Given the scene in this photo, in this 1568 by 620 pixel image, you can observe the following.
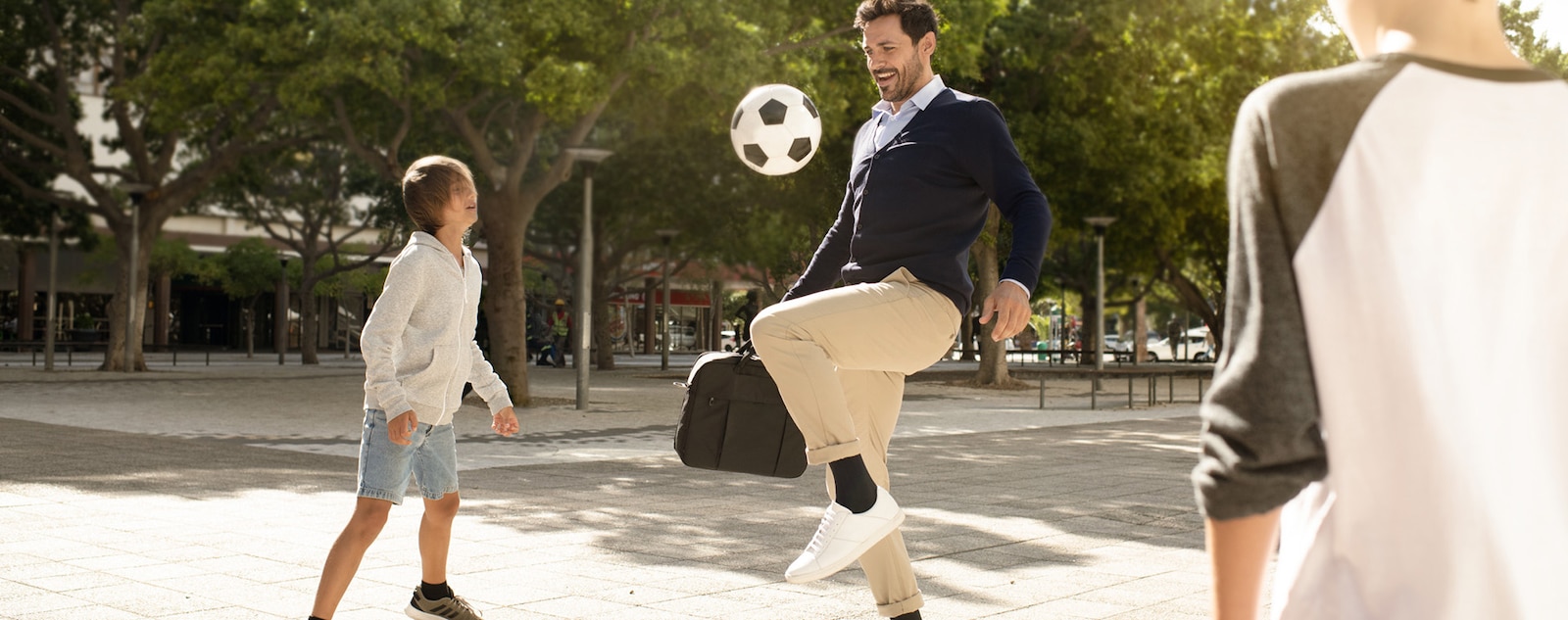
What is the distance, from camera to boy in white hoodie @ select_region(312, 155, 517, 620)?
12.7ft

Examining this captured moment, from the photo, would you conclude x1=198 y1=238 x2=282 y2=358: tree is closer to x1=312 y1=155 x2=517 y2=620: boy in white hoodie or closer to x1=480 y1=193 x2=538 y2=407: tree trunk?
x1=480 y1=193 x2=538 y2=407: tree trunk

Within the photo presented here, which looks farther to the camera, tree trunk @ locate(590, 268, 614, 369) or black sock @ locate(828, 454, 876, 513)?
tree trunk @ locate(590, 268, 614, 369)

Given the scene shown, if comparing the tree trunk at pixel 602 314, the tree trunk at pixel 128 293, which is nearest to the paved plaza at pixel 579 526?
the tree trunk at pixel 128 293

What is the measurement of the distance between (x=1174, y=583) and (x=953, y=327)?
243 centimetres

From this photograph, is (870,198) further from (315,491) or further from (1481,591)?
(315,491)

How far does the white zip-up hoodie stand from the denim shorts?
0.05m

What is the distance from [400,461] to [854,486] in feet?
4.49

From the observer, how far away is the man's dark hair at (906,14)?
365 centimetres

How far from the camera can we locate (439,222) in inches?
161

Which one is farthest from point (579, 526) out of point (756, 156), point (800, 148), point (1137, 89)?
point (1137, 89)

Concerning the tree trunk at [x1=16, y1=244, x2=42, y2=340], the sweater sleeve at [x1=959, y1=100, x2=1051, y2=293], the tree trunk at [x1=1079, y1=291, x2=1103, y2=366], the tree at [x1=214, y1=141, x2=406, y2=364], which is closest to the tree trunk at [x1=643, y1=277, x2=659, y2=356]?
the tree at [x1=214, y1=141, x2=406, y2=364]

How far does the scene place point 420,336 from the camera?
4023 mm

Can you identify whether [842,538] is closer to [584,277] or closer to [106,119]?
[584,277]

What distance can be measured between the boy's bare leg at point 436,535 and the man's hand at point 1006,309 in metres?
1.79
